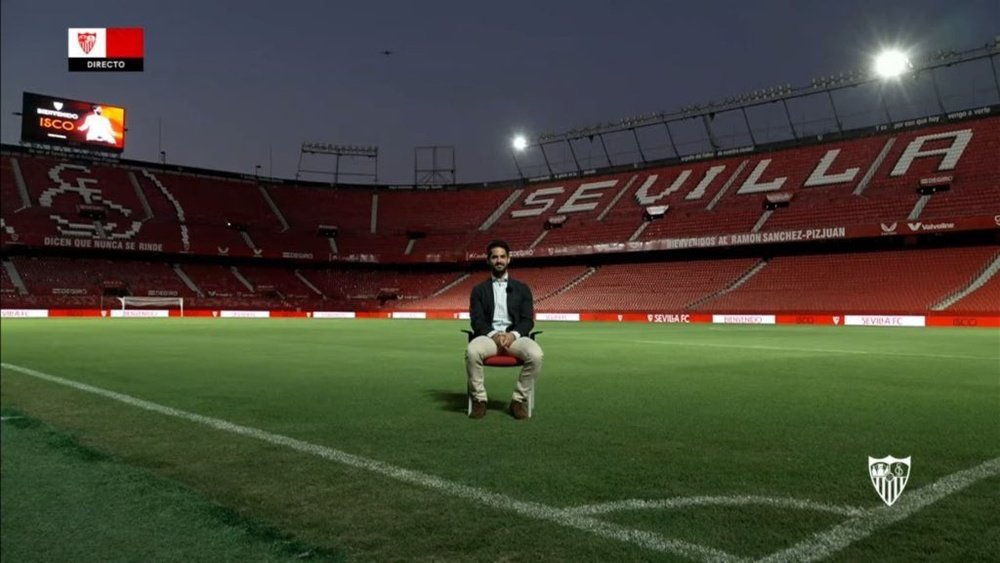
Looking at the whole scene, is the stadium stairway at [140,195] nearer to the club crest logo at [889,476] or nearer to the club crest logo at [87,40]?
the club crest logo at [87,40]

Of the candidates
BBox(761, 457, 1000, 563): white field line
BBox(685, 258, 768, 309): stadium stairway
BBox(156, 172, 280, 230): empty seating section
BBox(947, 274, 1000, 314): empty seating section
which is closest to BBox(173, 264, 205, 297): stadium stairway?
BBox(156, 172, 280, 230): empty seating section

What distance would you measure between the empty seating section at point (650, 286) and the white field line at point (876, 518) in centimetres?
3925

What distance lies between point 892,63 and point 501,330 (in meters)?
48.4

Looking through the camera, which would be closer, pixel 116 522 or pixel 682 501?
pixel 116 522

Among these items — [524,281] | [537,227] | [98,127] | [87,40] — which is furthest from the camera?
[537,227]

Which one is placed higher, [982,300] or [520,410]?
[982,300]

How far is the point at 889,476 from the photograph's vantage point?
13.9 feet

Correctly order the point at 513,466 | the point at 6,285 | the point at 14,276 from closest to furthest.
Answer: the point at 513,466 → the point at 6,285 → the point at 14,276

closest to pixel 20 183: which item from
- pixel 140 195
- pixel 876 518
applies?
pixel 140 195

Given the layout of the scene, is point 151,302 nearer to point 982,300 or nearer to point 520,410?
point 520,410

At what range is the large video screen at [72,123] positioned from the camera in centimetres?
5281

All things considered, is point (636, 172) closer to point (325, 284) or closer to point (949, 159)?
point (949, 159)

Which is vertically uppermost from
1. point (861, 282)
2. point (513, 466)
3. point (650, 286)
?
point (861, 282)
